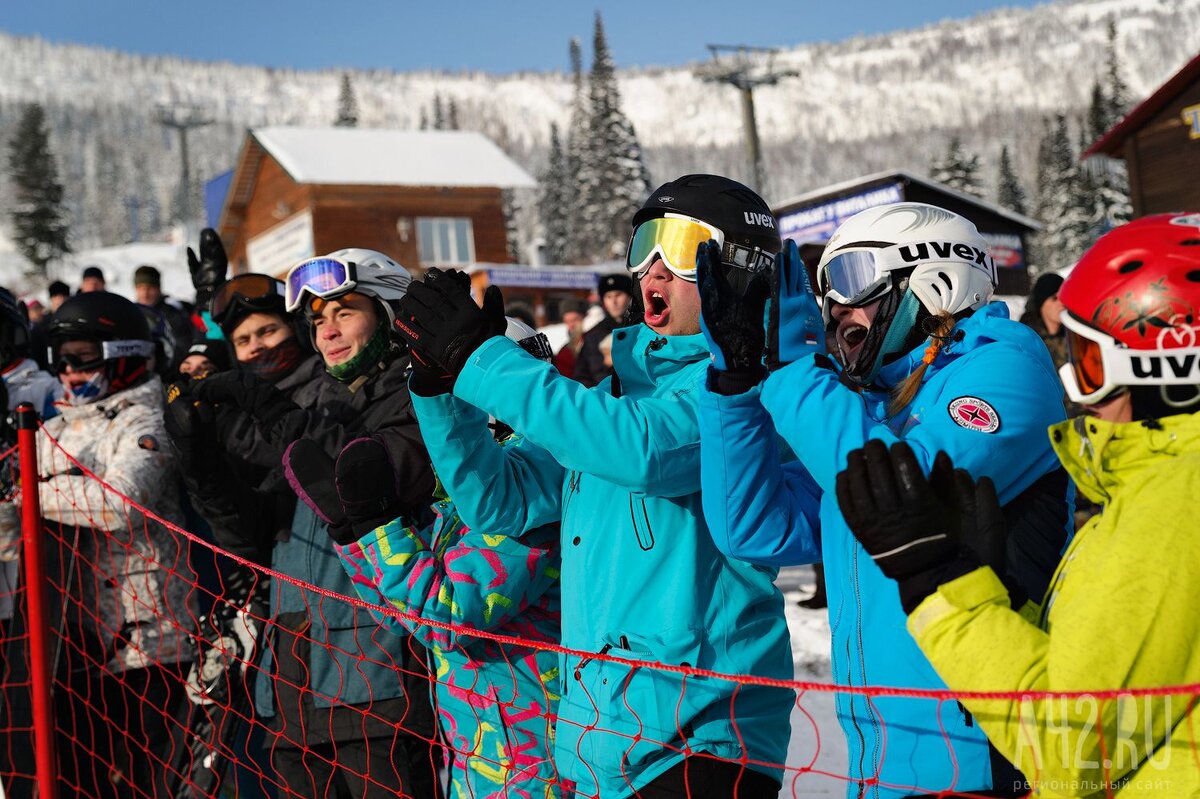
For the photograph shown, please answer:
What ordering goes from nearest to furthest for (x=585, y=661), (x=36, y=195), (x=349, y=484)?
(x=585, y=661)
(x=349, y=484)
(x=36, y=195)

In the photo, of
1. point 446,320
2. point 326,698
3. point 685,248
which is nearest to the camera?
point 446,320

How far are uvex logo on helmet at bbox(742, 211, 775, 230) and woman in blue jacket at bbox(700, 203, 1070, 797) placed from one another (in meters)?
0.22

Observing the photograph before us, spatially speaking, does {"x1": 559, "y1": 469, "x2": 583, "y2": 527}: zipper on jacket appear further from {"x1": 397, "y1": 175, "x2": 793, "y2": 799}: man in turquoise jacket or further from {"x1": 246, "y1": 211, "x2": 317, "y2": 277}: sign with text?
{"x1": 246, "y1": 211, "x2": 317, "y2": 277}: sign with text

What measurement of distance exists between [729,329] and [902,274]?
0.54m

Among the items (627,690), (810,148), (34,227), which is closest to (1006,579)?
(627,690)

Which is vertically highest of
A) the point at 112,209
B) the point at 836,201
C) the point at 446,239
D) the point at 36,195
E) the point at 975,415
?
the point at 112,209

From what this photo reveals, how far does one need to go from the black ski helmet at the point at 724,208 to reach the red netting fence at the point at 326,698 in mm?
1107

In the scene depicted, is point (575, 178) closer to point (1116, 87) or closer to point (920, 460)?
point (1116, 87)

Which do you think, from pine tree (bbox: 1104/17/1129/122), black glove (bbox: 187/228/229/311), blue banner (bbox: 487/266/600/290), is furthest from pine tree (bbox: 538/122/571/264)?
black glove (bbox: 187/228/229/311)

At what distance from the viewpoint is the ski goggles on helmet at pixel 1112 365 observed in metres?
1.67

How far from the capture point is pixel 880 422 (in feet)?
7.43

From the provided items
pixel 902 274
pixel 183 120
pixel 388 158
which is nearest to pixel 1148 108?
pixel 388 158

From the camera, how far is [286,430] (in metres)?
3.74

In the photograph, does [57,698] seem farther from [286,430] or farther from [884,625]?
[884,625]
